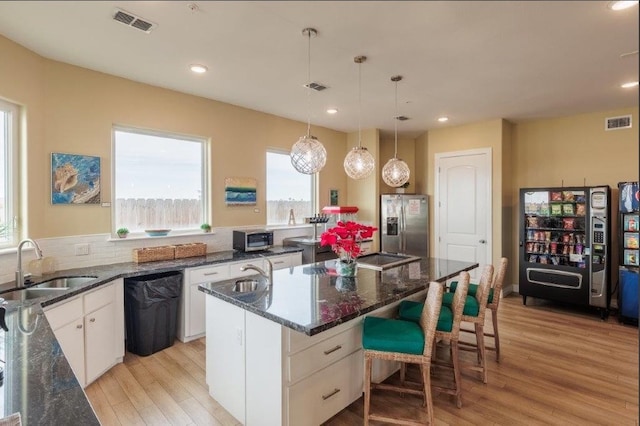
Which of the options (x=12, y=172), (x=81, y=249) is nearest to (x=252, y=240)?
(x=81, y=249)

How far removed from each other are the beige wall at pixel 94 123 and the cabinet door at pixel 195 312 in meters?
1.04

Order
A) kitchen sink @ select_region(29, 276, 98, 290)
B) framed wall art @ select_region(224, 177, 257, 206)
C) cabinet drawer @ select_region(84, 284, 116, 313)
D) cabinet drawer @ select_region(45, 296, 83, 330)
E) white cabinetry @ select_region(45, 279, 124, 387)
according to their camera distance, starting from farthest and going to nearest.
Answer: framed wall art @ select_region(224, 177, 257, 206) < kitchen sink @ select_region(29, 276, 98, 290) < cabinet drawer @ select_region(84, 284, 116, 313) < white cabinetry @ select_region(45, 279, 124, 387) < cabinet drawer @ select_region(45, 296, 83, 330)

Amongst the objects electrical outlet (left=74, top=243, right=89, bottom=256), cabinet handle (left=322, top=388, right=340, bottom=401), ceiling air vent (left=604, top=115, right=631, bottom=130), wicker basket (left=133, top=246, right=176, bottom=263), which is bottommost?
cabinet handle (left=322, top=388, right=340, bottom=401)

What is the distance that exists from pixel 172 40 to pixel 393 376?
3.32 metres

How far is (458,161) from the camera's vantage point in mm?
5574

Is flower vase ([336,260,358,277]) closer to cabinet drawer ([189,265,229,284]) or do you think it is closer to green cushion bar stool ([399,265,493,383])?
green cushion bar stool ([399,265,493,383])

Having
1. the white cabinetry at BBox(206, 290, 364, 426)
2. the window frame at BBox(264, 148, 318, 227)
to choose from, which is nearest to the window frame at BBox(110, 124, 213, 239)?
the window frame at BBox(264, 148, 318, 227)

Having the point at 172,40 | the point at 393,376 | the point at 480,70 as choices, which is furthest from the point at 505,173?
the point at 172,40

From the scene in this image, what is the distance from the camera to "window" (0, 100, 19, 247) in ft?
9.20

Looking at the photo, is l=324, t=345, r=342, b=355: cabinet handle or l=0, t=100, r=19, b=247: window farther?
l=0, t=100, r=19, b=247: window

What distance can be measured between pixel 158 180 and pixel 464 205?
14.9ft

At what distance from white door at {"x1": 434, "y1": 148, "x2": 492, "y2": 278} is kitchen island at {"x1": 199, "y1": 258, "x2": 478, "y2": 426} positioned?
317 cm

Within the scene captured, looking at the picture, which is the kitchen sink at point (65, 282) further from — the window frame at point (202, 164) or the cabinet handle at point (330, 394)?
the cabinet handle at point (330, 394)

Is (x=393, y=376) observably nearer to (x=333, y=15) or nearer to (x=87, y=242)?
(x=333, y=15)
